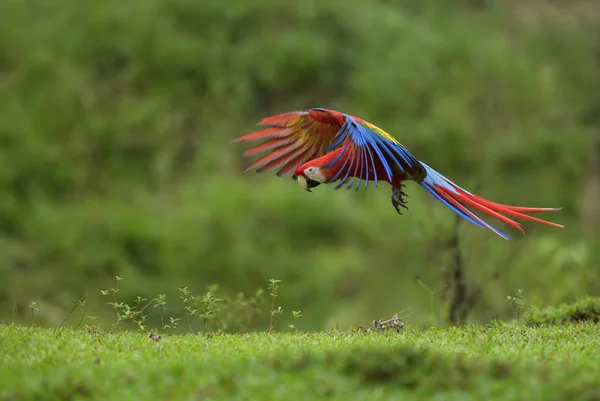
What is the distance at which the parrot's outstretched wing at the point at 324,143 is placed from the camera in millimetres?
4422

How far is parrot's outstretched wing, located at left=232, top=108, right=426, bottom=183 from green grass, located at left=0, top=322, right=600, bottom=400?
1084 millimetres

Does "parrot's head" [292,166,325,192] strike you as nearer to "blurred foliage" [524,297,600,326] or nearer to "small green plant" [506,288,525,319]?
"small green plant" [506,288,525,319]

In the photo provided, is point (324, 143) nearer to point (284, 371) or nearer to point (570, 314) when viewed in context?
point (570, 314)

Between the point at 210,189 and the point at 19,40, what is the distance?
324 cm

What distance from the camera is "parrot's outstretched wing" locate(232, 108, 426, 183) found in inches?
174

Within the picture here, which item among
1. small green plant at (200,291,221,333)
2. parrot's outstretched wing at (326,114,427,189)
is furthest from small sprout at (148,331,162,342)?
parrot's outstretched wing at (326,114,427,189)

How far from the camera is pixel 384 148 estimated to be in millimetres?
4434

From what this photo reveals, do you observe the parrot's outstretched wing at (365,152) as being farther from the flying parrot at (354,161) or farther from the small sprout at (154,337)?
the small sprout at (154,337)

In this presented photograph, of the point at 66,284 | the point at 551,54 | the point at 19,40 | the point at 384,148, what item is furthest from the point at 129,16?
the point at 384,148

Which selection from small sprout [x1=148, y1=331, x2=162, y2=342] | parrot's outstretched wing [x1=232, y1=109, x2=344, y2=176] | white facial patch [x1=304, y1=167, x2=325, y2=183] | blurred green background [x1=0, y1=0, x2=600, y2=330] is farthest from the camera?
blurred green background [x1=0, y1=0, x2=600, y2=330]

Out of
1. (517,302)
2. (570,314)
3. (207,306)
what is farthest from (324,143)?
(570,314)

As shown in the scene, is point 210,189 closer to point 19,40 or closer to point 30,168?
point 30,168

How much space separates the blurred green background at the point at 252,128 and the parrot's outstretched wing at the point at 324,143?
12.0ft

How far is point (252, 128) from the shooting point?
10.1 metres
